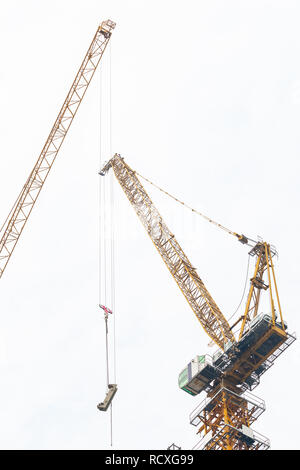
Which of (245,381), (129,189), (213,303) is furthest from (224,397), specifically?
(129,189)

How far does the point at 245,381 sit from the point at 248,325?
641cm

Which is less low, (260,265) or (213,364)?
(260,265)

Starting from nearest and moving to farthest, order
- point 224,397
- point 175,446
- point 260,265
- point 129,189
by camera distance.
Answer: point 175,446, point 224,397, point 260,265, point 129,189

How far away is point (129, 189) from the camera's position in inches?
4520

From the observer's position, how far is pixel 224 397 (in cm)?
9588

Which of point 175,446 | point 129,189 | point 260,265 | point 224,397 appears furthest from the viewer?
point 129,189

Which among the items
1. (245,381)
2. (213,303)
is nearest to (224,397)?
(245,381)

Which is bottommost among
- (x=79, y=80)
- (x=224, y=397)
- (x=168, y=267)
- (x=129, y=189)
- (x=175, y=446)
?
(x=175, y=446)
